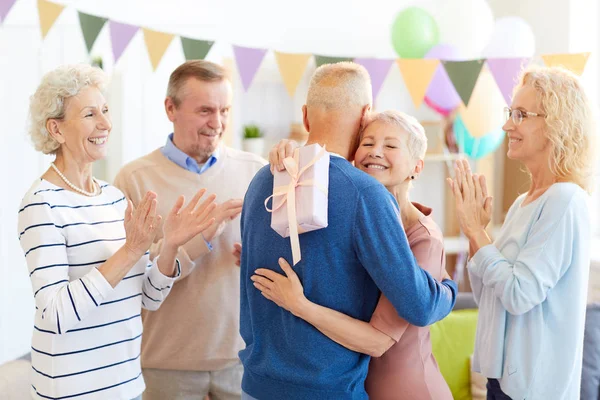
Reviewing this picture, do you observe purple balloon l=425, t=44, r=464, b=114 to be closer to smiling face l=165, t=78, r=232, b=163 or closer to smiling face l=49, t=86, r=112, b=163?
smiling face l=165, t=78, r=232, b=163

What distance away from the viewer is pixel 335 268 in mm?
1523

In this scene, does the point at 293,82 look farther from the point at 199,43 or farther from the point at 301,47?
the point at 301,47

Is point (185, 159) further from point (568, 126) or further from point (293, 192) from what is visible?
point (568, 126)

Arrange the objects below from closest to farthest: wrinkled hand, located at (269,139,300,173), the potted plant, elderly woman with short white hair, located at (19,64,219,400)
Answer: wrinkled hand, located at (269,139,300,173) → elderly woman with short white hair, located at (19,64,219,400) → the potted plant

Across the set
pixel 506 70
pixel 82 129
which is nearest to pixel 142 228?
pixel 82 129

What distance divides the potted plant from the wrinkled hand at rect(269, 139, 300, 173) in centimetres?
352

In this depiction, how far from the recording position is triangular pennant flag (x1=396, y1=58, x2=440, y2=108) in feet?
10.1

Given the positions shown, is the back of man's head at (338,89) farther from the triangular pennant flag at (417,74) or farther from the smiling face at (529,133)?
the triangular pennant flag at (417,74)

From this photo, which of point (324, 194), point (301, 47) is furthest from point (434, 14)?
point (324, 194)

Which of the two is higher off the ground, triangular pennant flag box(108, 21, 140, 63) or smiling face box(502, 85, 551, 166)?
triangular pennant flag box(108, 21, 140, 63)

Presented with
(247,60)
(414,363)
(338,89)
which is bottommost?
(414,363)

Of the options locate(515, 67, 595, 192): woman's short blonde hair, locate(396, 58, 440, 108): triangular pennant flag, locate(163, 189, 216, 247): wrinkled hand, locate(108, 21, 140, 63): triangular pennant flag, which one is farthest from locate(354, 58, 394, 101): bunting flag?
locate(163, 189, 216, 247): wrinkled hand

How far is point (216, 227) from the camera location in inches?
81.4

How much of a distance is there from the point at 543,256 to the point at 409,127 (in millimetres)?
507
